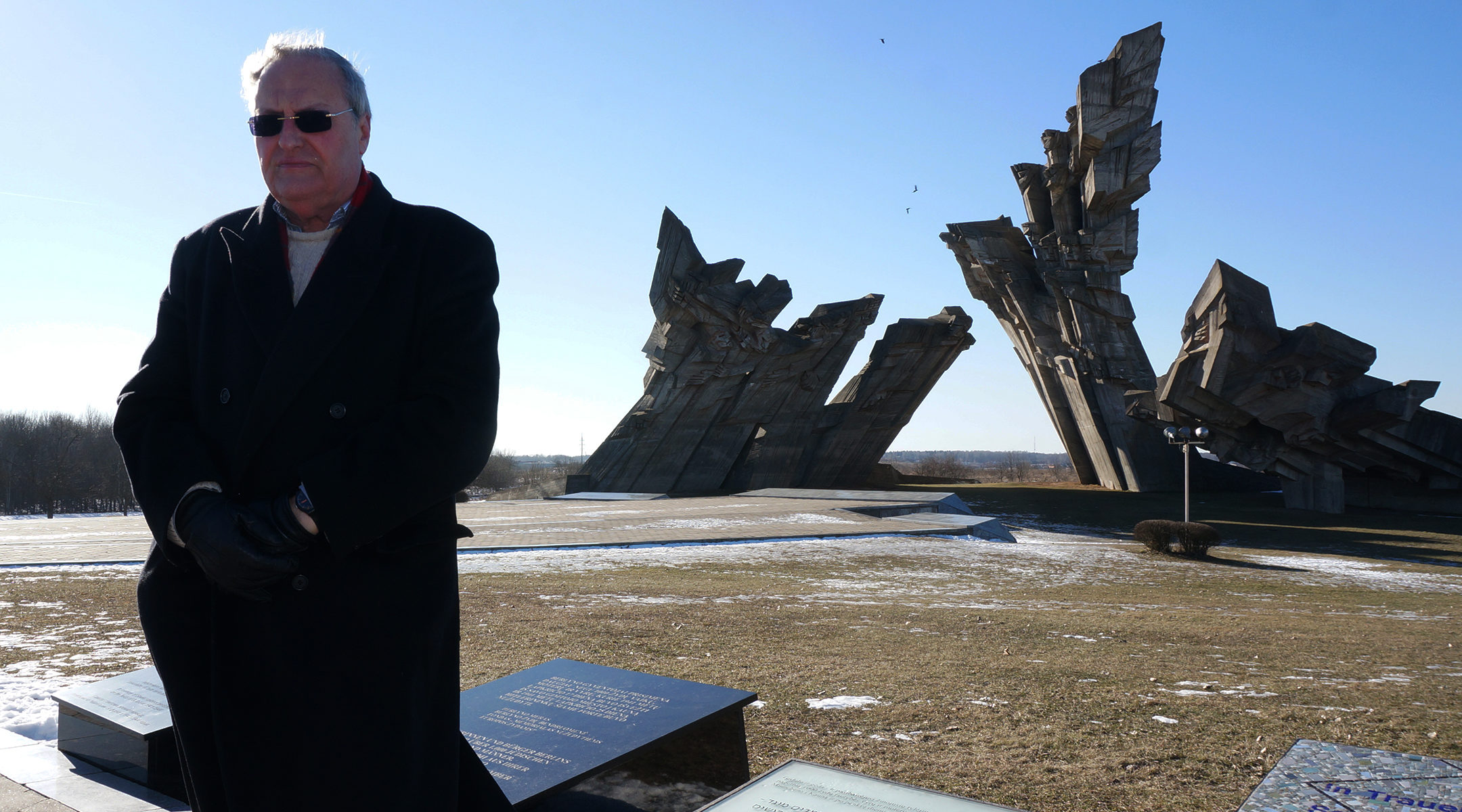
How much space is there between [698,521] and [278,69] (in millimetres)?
13993

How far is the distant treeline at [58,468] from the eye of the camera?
41.4 meters

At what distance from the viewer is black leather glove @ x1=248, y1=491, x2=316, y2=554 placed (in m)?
1.56

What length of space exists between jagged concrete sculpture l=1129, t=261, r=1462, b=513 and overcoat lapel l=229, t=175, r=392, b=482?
20296 mm

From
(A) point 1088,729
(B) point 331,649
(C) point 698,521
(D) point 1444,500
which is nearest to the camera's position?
(B) point 331,649

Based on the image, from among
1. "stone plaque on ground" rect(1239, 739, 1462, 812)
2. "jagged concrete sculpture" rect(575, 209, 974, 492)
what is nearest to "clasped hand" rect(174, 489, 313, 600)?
"stone plaque on ground" rect(1239, 739, 1462, 812)

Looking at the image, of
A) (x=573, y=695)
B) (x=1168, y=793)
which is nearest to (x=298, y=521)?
(x=573, y=695)

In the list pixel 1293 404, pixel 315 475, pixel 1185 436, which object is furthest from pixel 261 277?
pixel 1293 404

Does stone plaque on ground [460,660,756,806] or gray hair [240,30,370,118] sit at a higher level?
gray hair [240,30,370,118]

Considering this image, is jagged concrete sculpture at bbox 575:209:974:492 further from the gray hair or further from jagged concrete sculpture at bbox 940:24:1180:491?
the gray hair

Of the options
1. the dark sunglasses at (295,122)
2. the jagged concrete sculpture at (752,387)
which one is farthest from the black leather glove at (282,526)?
the jagged concrete sculpture at (752,387)

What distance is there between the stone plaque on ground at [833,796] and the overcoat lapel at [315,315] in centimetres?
130

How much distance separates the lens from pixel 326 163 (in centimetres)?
180

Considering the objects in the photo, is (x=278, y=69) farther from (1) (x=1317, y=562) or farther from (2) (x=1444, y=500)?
(2) (x=1444, y=500)

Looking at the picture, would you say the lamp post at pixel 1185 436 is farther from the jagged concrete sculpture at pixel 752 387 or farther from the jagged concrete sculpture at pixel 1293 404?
the jagged concrete sculpture at pixel 752 387
